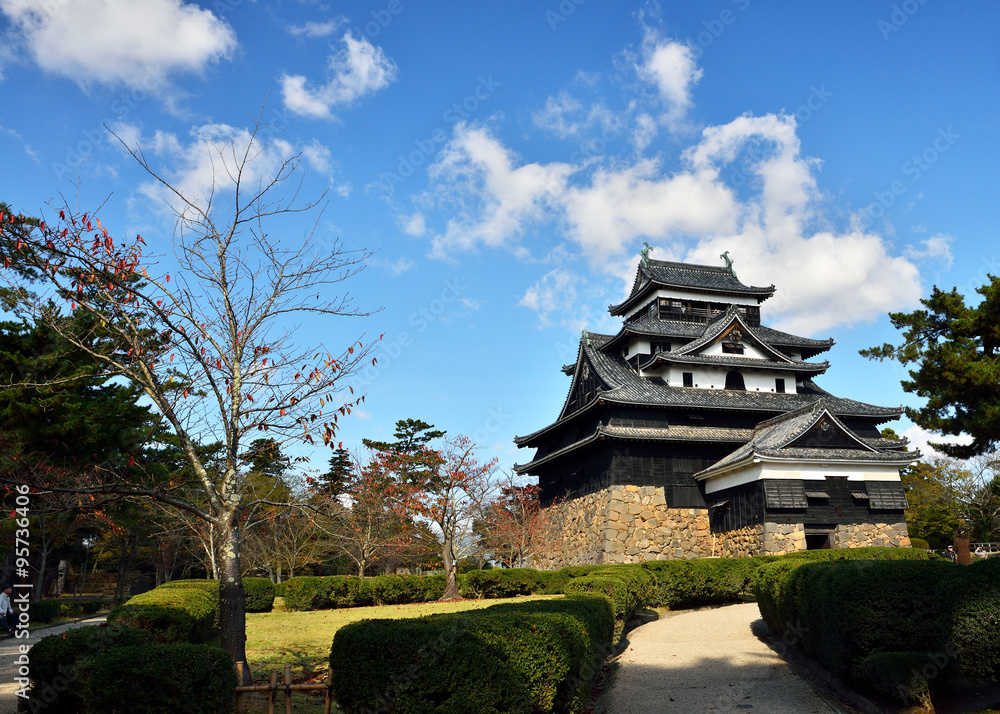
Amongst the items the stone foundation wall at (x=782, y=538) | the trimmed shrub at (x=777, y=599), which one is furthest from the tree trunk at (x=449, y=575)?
the trimmed shrub at (x=777, y=599)

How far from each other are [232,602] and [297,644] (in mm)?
6430

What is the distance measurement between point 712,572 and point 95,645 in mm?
17740

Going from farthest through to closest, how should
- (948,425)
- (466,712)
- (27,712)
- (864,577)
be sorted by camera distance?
(948,425)
(864,577)
(27,712)
(466,712)

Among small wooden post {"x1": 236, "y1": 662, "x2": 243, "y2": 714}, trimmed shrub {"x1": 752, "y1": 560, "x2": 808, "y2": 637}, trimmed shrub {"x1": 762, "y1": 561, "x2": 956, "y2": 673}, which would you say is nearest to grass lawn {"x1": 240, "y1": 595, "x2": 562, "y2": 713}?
small wooden post {"x1": 236, "y1": 662, "x2": 243, "y2": 714}

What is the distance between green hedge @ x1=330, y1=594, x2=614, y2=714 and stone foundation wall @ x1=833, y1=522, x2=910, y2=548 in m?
20.6

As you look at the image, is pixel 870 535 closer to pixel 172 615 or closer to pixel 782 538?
pixel 782 538

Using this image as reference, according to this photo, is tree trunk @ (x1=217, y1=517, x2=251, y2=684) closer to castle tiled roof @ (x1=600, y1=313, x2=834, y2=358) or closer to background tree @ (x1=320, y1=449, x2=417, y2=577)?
background tree @ (x1=320, y1=449, x2=417, y2=577)

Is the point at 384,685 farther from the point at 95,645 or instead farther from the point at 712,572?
the point at 712,572

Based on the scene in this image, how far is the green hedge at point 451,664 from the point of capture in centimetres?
685

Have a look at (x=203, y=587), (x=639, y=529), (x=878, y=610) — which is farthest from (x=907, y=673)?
(x=639, y=529)

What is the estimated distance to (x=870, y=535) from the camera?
24359 millimetres

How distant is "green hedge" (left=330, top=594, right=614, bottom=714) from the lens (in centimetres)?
685

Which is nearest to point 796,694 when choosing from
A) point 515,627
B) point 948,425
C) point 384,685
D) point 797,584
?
point 797,584

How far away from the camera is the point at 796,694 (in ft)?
32.3
